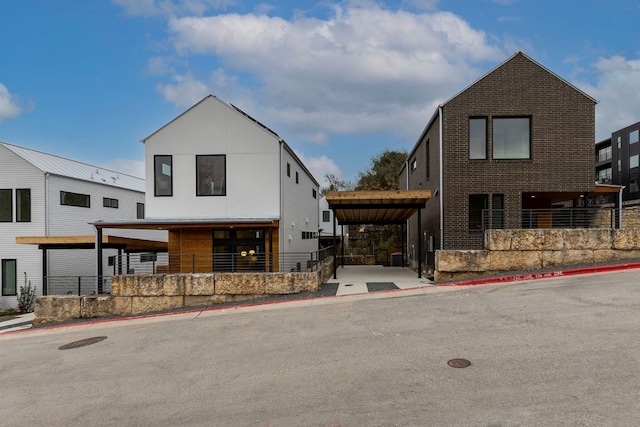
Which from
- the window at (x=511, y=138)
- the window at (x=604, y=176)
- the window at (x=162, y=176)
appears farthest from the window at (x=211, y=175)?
the window at (x=604, y=176)

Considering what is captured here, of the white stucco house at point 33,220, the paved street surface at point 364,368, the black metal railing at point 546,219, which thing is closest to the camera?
the paved street surface at point 364,368

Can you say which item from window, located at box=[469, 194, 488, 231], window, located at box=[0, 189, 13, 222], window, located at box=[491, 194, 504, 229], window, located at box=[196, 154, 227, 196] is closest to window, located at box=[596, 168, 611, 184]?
window, located at box=[491, 194, 504, 229]

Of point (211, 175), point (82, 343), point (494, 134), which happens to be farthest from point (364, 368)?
point (211, 175)

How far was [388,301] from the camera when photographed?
10.9 meters

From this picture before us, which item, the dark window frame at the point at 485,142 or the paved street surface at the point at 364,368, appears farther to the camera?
the dark window frame at the point at 485,142

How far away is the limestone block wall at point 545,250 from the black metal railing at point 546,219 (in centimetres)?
156

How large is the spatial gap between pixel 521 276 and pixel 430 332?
626 cm

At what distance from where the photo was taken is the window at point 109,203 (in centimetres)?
2530

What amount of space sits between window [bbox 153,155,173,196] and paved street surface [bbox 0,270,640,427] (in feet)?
23.8

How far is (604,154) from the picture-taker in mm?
51688

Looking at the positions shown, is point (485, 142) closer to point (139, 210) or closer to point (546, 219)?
point (546, 219)

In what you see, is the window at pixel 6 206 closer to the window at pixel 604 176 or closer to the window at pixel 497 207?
the window at pixel 497 207

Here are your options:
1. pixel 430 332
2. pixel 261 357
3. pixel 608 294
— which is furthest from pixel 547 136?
pixel 261 357

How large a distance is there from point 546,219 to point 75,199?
81.3ft
